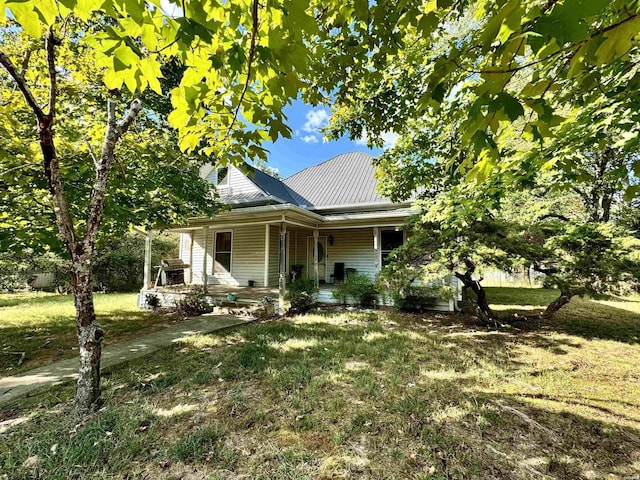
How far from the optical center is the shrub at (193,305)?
8281mm

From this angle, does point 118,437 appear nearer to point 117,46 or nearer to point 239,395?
point 239,395

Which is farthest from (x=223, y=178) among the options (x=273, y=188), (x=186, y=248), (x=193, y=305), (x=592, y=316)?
(x=592, y=316)

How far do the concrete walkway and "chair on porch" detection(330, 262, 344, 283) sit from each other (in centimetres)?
456

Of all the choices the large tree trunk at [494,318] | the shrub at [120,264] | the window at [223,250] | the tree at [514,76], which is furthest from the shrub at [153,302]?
the large tree trunk at [494,318]

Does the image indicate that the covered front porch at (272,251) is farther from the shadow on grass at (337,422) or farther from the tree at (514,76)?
the tree at (514,76)

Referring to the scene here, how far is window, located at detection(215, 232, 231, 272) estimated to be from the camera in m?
11.8

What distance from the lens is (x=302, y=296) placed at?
8406 mm

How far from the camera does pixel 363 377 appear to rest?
3.81m

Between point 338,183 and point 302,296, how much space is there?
603 centimetres

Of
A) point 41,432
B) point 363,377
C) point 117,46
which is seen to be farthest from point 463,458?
point 41,432

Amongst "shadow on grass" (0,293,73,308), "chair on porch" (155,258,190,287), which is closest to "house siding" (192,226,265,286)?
"chair on porch" (155,258,190,287)

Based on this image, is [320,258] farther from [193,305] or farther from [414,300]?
[193,305]

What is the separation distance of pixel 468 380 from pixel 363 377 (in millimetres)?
1429

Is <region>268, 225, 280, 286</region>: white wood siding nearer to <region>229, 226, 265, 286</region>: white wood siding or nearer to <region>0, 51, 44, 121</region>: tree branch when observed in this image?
<region>229, 226, 265, 286</region>: white wood siding
